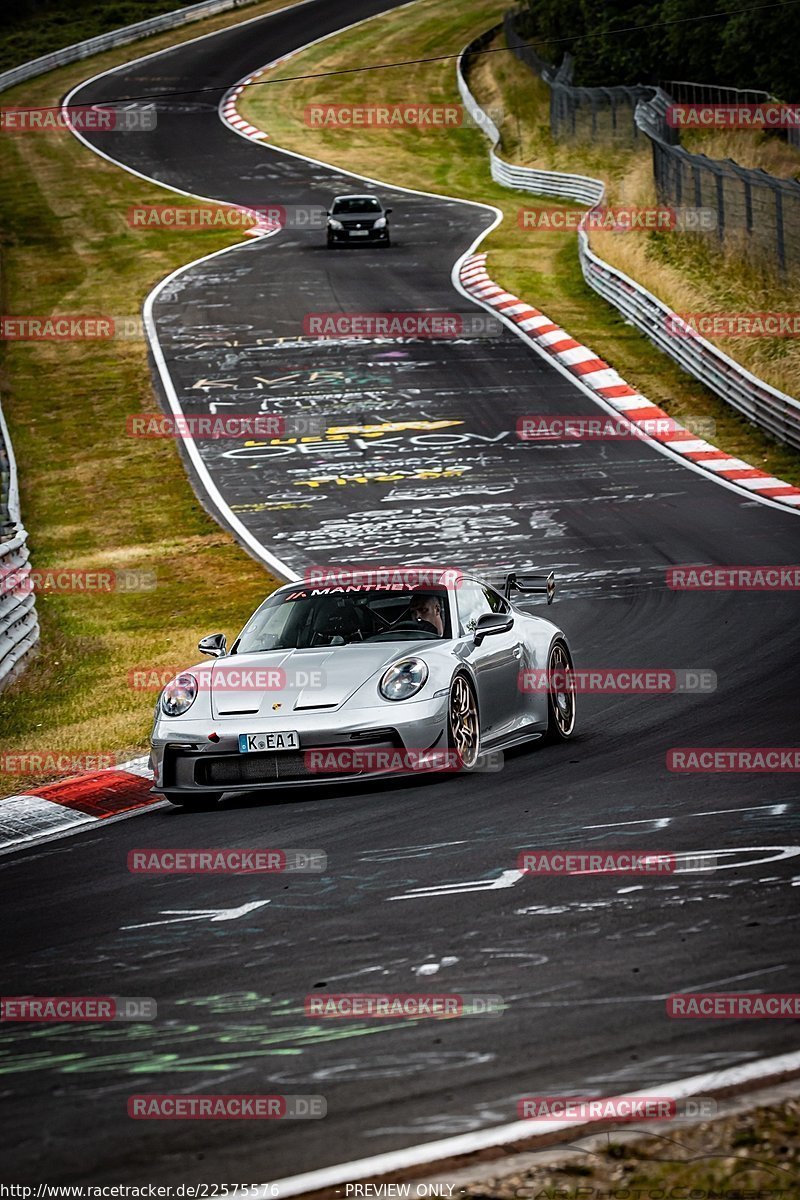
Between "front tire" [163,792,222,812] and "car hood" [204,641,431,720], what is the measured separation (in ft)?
1.68

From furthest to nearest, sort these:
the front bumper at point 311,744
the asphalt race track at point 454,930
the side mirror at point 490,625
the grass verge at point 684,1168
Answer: the side mirror at point 490,625
the front bumper at point 311,744
the asphalt race track at point 454,930
the grass verge at point 684,1168

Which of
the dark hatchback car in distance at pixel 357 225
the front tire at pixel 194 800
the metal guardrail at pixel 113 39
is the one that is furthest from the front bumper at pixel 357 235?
the front tire at pixel 194 800

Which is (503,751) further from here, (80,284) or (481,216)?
(481,216)

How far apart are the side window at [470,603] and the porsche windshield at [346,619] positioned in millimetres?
148

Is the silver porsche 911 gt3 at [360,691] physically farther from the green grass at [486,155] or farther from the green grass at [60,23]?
the green grass at [60,23]

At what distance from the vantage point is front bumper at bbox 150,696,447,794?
31.0 feet

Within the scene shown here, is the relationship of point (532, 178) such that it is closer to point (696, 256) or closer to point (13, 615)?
point (696, 256)

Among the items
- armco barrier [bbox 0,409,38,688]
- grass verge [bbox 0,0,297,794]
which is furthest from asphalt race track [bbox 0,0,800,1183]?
armco barrier [bbox 0,409,38,688]

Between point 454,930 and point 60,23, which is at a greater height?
point 60,23

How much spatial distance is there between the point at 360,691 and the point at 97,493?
1512cm

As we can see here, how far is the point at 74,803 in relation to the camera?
33.9 ft

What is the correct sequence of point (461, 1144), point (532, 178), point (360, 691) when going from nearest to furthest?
point (461, 1144)
point (360, 691)
point (532, 178)

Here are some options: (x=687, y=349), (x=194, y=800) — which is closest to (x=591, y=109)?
(x=687, y=349)

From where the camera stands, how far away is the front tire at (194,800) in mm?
9844
